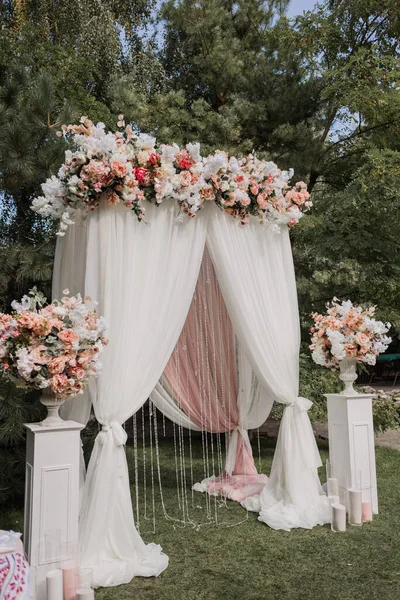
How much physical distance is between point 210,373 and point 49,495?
2363mm

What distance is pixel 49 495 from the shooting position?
2.76 m

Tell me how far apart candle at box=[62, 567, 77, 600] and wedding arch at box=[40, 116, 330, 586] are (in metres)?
0.20

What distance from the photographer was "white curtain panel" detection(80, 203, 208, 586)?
9.88 feet

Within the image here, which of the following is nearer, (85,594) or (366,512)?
(85,594)

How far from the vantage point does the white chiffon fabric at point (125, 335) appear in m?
3.01

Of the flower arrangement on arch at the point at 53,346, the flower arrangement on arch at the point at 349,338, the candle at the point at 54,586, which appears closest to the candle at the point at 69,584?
the candle at the point at 54,586

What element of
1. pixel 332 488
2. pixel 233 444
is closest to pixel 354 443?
pixel 332 488

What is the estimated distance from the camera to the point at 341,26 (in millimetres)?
7566

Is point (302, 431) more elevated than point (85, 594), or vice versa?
point (302, 431)

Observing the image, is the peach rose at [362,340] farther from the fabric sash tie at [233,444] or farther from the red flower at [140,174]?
the red flower at [140,174]

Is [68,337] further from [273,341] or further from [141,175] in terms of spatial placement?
[273,341]

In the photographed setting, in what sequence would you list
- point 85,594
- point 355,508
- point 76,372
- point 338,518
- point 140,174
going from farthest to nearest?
point 355,508 → point 338,518 → point 140,174 → point 76,372 → point 85,594

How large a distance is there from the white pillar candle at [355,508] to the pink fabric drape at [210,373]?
1099 millimetres

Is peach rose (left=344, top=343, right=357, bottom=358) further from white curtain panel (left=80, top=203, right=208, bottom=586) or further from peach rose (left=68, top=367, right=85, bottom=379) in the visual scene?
peach rose (left=68, top=367, right=85, bottom=379)
